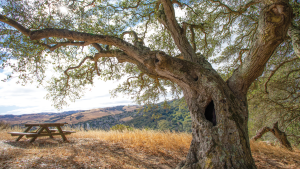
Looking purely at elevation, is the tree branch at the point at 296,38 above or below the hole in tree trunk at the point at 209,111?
above

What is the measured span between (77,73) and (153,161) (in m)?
6.21

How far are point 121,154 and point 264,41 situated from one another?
5.96 m

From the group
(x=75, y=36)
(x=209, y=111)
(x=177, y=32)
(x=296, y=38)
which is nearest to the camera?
(x=209, y=111)

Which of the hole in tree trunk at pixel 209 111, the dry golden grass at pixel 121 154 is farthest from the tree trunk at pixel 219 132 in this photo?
the dry golden grass at pixel 121 154

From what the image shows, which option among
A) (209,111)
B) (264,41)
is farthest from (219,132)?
(264,41)

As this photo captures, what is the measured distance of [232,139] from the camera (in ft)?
10.3

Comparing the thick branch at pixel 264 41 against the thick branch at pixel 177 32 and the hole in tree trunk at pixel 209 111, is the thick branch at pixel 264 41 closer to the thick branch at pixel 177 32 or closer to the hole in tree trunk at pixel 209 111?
the hole in tree trunk at pixel 209 111

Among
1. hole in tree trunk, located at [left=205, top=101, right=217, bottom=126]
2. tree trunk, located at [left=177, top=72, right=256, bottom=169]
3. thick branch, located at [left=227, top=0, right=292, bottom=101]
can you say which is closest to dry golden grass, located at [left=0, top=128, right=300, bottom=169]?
tree trunk, located at [left=177, top=72, right=256, bottom=169]

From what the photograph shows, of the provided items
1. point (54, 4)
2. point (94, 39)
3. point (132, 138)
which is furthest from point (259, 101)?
point (54, 4)

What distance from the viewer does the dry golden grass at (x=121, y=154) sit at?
410 cm

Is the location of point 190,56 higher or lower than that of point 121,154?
higher

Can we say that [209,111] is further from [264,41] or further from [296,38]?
[296,38]

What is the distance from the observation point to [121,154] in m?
5.61

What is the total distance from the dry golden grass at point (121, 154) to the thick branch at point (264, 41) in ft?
11.1
